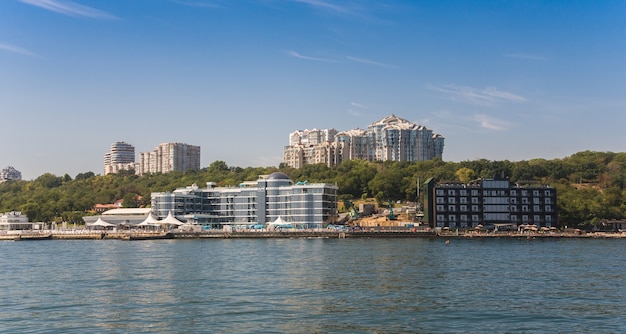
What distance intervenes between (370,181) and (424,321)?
12052 centimetres

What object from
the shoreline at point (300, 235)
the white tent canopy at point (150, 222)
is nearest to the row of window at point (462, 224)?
the shoreline at point (300, 235)

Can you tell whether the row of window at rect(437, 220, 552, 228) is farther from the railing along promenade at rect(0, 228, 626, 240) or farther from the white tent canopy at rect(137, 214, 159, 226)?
the white tent canopy at rect(137, 214, 159, 226)

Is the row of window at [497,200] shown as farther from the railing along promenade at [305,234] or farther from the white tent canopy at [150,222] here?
the white tent canopy at [150,222]

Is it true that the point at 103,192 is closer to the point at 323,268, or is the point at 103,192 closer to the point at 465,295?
the point at 323,268

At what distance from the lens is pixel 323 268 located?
53094 millimetres

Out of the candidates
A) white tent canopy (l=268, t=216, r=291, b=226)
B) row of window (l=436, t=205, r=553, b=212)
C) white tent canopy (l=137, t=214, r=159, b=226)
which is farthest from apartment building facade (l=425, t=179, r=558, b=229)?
white tent canopy (l=137, t=214, r=159, b=226)

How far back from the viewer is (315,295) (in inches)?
1499

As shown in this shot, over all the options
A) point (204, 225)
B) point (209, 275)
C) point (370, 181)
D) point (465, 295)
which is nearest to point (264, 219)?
point (204, 225)

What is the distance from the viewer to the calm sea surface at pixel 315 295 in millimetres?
29938

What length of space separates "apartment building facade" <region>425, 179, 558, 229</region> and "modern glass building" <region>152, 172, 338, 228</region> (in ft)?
63.1

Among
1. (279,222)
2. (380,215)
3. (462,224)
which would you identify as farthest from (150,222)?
(462,224)

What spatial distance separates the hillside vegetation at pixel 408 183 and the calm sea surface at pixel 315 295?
6447 centimetres

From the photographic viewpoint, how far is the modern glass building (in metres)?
120

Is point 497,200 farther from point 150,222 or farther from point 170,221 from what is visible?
point 150,222
